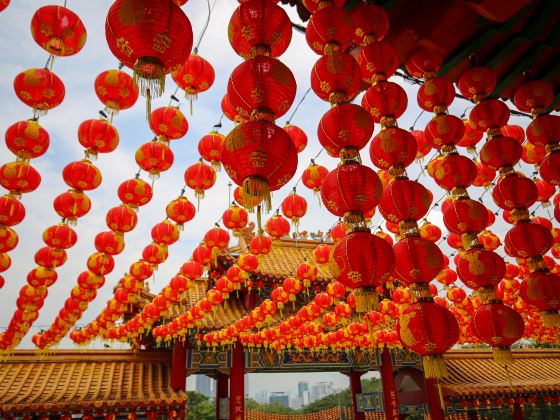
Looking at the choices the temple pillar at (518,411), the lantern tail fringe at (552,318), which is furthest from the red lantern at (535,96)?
the temple pillar at (518,411)

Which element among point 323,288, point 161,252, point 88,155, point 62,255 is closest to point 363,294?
point 88,155

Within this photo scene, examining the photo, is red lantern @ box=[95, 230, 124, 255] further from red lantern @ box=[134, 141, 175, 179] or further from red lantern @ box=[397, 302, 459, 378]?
red lantern @ box=[397, 302, 459, 378]

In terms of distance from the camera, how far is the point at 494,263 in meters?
4.00

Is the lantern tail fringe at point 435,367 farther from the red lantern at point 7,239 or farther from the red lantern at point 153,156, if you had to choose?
the red lantern at point 7,239

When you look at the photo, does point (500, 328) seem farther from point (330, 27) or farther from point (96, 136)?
point (96, 136)

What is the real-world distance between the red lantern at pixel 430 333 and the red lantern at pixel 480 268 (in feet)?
2.40

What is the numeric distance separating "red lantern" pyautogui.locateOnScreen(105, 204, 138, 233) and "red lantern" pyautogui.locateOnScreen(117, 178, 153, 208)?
14 centimetres

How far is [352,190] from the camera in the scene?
10.4ft

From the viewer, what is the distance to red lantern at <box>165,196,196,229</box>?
5.73 meters

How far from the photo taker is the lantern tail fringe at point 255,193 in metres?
2.51

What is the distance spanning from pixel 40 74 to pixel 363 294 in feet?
12.0

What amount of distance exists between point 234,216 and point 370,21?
12.0ft

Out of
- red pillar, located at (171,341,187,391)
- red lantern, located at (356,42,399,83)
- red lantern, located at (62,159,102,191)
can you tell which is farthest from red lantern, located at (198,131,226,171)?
red pillar, located at (171,341,187,391)

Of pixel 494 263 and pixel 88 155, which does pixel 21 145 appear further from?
pixel 494 263
